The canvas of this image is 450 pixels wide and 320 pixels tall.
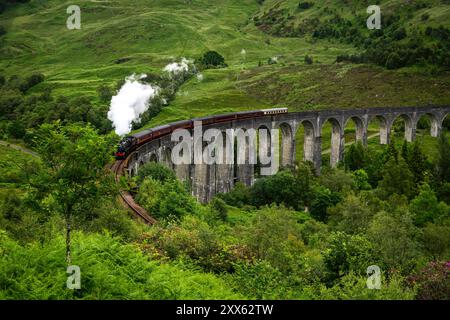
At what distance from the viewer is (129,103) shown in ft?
307

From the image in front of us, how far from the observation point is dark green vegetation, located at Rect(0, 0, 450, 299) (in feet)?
53.8

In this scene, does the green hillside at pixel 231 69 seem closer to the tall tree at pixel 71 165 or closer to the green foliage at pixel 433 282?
the tall tree at pixel 71 165

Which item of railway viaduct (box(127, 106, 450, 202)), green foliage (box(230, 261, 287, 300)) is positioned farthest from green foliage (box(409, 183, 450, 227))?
green foliage (box(230, 261, 287, 300))

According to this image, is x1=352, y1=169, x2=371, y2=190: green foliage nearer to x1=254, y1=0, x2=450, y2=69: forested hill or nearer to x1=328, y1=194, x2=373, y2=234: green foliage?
x1=328, y1=194, x2=373, y2=234: green foliage

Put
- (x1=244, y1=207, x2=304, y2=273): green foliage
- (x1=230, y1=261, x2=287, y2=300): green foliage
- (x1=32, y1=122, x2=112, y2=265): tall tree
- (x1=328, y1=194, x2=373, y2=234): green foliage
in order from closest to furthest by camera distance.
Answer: (x1=32, y1=122, x2=112, y2=265): tall tree
(x1=230, y1=261, x2=287, y2=300): green foliage
(x1=244, y1=207, x2=304, y2=273): green foliage
(x1=328, y1=194, x2=373, y2=234): green foliage

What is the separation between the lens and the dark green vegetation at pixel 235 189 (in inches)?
646

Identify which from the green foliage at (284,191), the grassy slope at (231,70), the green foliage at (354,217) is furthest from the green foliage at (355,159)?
the green foliage at (354,217)

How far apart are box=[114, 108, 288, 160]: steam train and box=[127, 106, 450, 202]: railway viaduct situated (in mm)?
550

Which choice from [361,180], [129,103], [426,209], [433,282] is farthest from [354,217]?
[129,103]

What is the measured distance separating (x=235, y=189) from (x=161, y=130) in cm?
1447

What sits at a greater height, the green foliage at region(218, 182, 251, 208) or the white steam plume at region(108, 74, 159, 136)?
the white steam plume at region(108, 74, 159, 136)

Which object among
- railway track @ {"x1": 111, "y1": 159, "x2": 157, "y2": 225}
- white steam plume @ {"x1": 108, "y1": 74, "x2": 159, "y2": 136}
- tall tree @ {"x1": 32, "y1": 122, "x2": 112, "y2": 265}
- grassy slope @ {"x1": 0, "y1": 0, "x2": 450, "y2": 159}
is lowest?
railway track @ {"x1": 111, "y1": 159, "x2": 157, "y2": 225}

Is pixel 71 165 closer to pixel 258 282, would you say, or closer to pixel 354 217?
pixel 258 282
